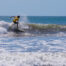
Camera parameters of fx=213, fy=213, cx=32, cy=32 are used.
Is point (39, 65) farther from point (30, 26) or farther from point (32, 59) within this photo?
point (30, 26)

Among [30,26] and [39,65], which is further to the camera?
[30,26]

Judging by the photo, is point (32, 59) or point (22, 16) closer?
point (32, 59)

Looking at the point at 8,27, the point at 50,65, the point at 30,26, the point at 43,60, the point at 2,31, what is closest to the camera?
the point at 50,65

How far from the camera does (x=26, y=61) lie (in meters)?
7.15

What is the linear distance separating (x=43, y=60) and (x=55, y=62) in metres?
0.46

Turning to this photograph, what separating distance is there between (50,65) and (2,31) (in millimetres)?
13416

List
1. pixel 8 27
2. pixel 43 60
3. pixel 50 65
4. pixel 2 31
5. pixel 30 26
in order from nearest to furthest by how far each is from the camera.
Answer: pixel 50 65 → pixel 43 60 → pixel 2 31 → pixel 8 27 → pixel 30 26

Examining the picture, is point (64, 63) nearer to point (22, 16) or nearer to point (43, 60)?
point (43, 60)

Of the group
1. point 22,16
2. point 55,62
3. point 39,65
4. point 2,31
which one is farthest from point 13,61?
point 22,16

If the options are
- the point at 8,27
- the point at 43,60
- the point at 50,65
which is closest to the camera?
the point at 50,65

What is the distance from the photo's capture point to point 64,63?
6992 millimetres

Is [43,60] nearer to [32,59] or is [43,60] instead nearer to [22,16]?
[32,59]

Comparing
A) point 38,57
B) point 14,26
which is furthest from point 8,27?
point 38,57

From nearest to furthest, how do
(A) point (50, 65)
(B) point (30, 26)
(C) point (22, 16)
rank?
(A) point (50, 65) → (B) point (30, 26) → (C) point (22, 16)
